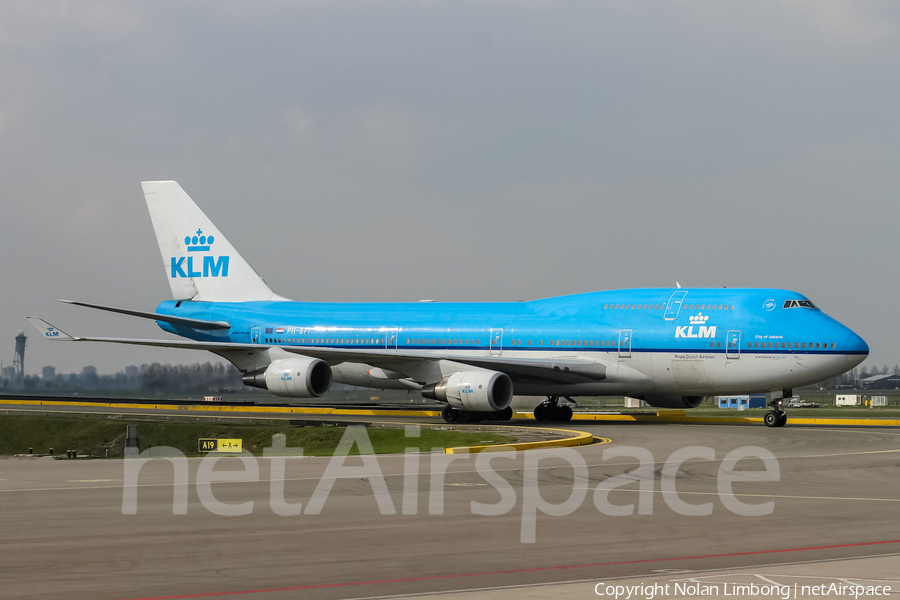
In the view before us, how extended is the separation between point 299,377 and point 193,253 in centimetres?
1501

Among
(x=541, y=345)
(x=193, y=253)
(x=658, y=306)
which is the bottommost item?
(x=541, y=345)

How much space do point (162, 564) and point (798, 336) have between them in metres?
→ 28.5

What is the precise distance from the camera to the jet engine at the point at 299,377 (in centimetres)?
3900

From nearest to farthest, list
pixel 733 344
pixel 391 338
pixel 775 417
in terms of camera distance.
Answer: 1. pixel 733 344
2. pixel 775 417
3. pixel 391 338

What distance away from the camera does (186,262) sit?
169ft

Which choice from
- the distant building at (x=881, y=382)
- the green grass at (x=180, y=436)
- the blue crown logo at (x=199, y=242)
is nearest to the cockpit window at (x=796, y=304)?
the green grass at (x=180, y=436)

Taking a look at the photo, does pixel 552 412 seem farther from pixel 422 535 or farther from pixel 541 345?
pixel 422 535

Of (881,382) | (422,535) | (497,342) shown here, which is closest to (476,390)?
(497,342)

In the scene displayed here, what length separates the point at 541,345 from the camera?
39.4 metres

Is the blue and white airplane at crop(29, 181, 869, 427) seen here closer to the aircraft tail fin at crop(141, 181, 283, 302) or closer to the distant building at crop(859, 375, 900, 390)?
the aircraft tail fin at crop(141, 181, 283, 302)

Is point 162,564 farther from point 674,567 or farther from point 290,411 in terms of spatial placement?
point 290,411

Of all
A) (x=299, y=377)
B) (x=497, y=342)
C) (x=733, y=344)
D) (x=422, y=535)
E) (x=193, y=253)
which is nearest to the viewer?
(x=422, y=535)

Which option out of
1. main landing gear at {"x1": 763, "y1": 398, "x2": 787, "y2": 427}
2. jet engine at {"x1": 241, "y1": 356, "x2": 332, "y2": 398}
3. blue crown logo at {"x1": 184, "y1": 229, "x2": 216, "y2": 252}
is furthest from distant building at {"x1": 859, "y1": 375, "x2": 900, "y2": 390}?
jet engine at {"x1": 241, "y1": 356, "x2": 332, "y2": 398}

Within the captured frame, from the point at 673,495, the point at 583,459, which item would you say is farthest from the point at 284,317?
the point at 673,495
